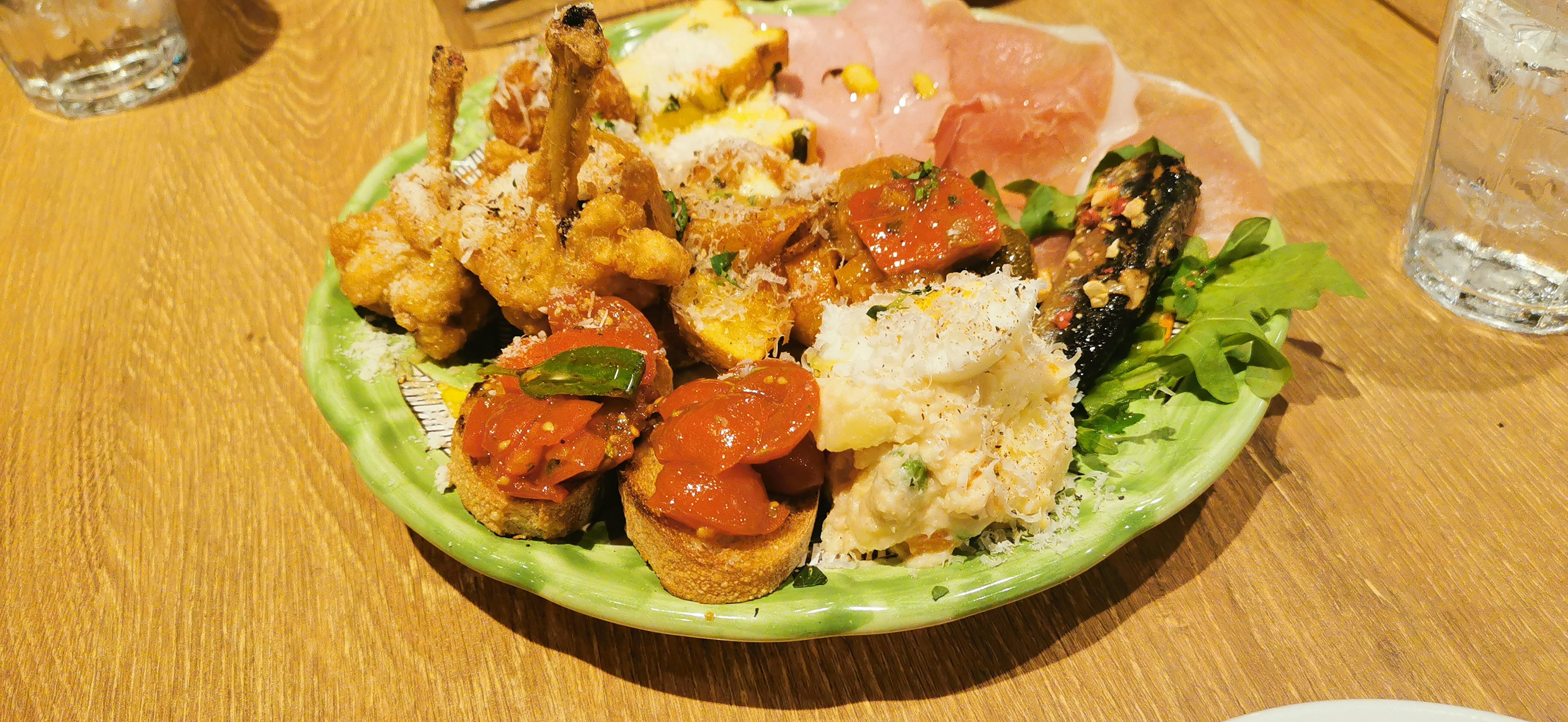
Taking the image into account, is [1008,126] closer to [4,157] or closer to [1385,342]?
[1385,342]

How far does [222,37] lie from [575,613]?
3381mm

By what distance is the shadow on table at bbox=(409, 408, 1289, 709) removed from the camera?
1718 mm

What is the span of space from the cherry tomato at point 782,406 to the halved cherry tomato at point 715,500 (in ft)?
0.17

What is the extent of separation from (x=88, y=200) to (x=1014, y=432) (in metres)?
3.16

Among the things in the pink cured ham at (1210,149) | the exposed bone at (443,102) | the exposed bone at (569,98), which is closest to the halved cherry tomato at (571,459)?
the exposed bone at (569,98)

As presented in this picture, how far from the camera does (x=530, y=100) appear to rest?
2451 millimetres

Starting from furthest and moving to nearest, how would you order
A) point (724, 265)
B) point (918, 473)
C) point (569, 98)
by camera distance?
point (724, 265)
point (569, 98)
point (918, 473)

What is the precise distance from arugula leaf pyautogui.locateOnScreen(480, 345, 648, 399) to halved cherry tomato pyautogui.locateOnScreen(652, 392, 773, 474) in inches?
4.9

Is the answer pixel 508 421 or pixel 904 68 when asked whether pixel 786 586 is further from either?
pixel 904 68

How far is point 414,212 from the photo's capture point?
83.3 inches

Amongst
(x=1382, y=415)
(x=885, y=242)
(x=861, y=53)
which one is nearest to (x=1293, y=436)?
(x=1382, y=415)

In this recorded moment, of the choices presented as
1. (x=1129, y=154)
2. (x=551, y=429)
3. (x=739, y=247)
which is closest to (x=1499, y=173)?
A: (x=1129, y=154)

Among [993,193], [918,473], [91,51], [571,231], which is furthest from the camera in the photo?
[91,51]

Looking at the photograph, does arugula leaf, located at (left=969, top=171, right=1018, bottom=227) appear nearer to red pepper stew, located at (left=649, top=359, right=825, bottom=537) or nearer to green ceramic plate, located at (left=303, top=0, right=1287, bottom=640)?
green ceramic plate, located at (left=303, top=0, right=1287, bottom=640)
